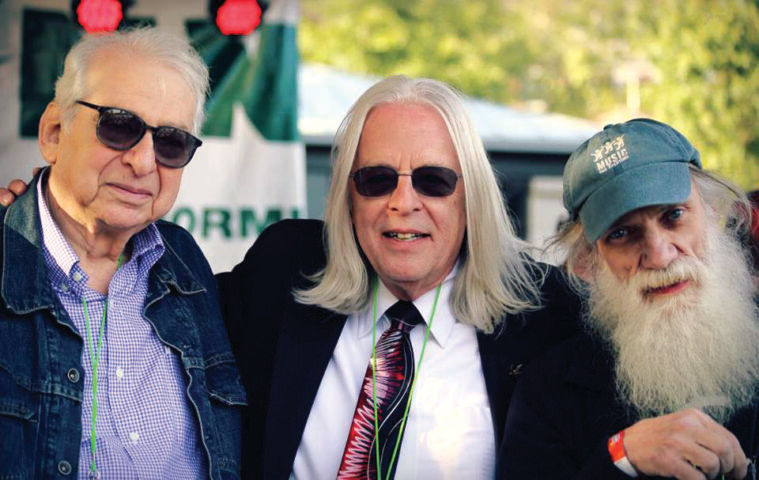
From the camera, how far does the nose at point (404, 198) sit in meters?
3.15

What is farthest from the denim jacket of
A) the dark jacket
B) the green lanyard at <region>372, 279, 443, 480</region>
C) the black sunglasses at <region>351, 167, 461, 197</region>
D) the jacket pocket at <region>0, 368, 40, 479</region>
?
the dark jacket

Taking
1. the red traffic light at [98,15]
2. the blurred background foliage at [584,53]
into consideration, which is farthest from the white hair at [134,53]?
the blurred background foliage at [584,53]

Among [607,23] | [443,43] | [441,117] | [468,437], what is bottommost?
[468,437]

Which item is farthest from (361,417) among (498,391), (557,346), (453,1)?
(453,1)

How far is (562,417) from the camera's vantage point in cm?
281

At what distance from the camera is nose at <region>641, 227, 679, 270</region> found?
2740mm

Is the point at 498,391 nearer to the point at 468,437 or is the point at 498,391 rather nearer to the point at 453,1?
the point at 468,437

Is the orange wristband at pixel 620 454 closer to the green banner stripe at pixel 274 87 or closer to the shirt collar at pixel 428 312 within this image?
the shirt collar at pixel 428 312

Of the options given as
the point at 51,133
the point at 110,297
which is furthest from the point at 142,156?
the point at 110,297

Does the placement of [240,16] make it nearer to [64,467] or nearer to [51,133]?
[51,133]

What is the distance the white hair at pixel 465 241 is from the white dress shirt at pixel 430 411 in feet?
0.37

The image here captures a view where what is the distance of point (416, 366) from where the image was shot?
3139 mm

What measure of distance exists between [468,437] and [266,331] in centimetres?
86

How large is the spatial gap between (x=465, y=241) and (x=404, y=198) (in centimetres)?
36
